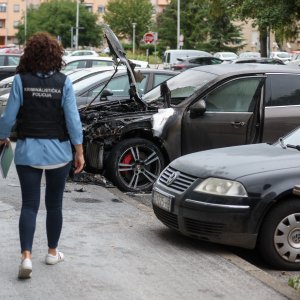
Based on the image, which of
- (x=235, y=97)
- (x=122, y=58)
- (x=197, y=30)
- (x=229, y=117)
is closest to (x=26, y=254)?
(x=229, y=117)

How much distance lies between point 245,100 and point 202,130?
0.72 m

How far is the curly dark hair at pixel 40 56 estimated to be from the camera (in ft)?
16.4

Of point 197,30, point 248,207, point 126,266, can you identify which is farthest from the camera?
point 197,30

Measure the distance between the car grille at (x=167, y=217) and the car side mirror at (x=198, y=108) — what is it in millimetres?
2454

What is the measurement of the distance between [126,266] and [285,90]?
4.52m

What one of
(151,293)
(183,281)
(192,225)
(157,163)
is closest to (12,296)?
(151,293)

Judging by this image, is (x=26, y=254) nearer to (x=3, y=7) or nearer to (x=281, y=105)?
(x=281, y=105)

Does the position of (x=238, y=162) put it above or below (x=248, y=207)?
above

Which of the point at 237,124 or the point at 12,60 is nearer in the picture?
the point at 237,124

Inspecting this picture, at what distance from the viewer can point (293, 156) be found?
6242mm

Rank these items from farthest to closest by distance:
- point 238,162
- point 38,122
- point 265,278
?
point 238,162
point 265,278
point 38,122

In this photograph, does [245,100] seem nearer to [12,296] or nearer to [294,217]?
[294,217]

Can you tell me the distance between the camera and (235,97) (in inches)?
357

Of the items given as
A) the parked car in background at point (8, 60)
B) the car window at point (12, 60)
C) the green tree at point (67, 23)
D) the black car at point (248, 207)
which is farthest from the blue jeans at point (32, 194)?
the green tree at point (67, 23)
